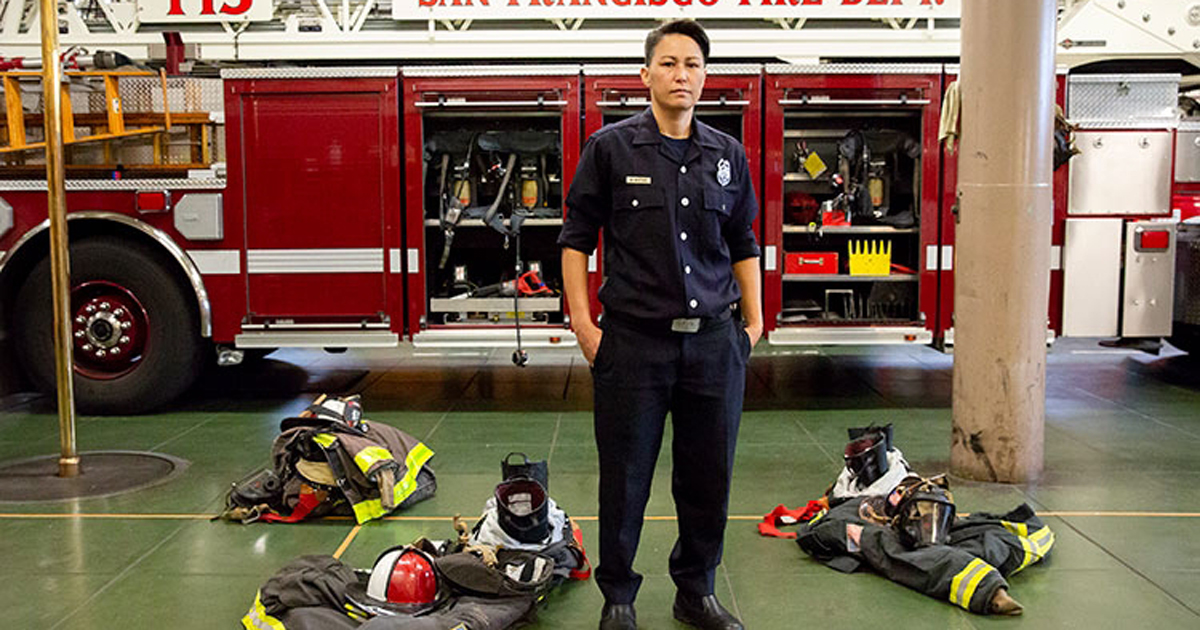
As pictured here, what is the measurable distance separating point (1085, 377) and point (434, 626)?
7.23 metres

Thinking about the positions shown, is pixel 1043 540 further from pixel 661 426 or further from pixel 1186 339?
pixel 1186 339

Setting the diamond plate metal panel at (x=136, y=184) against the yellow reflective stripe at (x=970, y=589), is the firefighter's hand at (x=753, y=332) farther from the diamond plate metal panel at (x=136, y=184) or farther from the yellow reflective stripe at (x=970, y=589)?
the diamond plate metal panel at (x=136, y=184)

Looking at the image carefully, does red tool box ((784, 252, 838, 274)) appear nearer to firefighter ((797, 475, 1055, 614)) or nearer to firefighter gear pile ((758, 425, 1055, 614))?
firefighter gear pile ((758, 425, 1055, 614))

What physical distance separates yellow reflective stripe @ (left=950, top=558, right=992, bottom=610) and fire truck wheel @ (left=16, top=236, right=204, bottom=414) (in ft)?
18.3

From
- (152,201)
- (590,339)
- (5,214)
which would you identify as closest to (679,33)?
(590,339)

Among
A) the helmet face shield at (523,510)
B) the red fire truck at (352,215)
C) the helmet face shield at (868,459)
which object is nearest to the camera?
the helmet face shield at (523,510)

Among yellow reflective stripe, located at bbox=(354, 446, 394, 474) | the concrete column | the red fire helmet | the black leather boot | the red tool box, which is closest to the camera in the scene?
the black leather boot

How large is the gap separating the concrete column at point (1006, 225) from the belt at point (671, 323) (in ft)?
8.83

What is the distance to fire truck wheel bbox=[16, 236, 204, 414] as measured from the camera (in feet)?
24.9

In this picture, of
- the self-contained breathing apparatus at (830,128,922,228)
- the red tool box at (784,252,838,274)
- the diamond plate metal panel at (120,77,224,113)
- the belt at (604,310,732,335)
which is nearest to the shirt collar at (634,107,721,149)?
the belt at (604,310,732,335)

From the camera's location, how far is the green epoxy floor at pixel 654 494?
421 cm

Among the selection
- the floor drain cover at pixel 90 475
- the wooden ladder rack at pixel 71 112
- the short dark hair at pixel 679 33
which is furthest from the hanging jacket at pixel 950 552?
the wooden ladder rack at pixel 71 112

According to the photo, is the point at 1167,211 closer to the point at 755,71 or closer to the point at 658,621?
the point at 755,71

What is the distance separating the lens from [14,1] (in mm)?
8727
